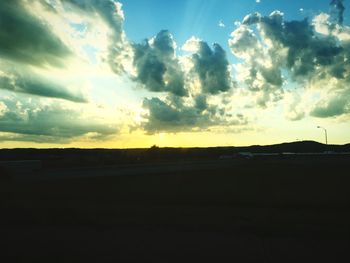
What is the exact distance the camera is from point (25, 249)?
920 cm

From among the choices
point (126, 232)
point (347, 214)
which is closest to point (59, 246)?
point (126, 232)

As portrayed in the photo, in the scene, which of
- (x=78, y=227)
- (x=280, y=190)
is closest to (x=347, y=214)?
(x=280, y=190)

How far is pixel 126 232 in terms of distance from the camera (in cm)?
1083

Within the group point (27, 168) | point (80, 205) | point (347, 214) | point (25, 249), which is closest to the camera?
point (25, 249)

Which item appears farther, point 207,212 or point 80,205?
point 80,205

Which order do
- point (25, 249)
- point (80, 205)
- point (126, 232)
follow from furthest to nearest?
point (80, 205) < point (126, 232) < point (25, 249)

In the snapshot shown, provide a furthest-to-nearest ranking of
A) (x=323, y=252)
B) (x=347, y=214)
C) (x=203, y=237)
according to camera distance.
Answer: (x=347, y=214), (x=203, y=237), (x=323, y=252)

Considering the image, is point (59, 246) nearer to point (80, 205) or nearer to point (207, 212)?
point (207, 212)

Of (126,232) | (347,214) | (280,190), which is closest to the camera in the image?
(126,232)

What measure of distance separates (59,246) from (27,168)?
41.7 m

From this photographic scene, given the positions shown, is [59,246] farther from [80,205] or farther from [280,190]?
[280,190]

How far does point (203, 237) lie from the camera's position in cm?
998

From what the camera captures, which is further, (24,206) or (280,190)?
(280,190)

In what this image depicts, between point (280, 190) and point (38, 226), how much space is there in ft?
49.3
